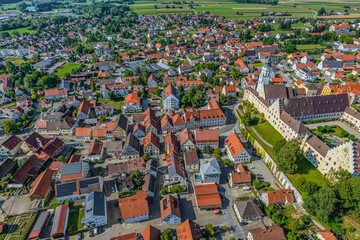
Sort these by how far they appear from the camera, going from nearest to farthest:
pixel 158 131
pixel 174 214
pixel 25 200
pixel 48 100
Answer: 1. pixel 174 214
2. pixel 25 200
3. pixel 158 131
4. pixel 48 100

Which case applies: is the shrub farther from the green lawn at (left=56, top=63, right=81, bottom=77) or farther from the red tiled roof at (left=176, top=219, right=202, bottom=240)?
the green lawn at (left=56, top=63, right=81, bottom=77)

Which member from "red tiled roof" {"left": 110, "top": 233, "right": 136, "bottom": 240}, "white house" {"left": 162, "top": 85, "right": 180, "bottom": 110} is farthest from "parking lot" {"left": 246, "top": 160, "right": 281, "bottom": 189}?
"white house" {"left": 162, "top": 85, "right": 180, "bottom": 110}

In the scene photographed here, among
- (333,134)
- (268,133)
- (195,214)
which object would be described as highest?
(333,134)

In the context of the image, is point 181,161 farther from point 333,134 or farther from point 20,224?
point 333,134

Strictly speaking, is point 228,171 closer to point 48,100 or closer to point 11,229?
point 11,229

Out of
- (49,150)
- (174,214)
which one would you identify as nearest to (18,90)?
(49,150)

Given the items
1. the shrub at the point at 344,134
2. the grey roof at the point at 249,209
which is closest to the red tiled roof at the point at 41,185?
the grey roof at the point at 249,209

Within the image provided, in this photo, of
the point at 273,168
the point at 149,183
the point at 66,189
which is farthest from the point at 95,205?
the point at 273,168
